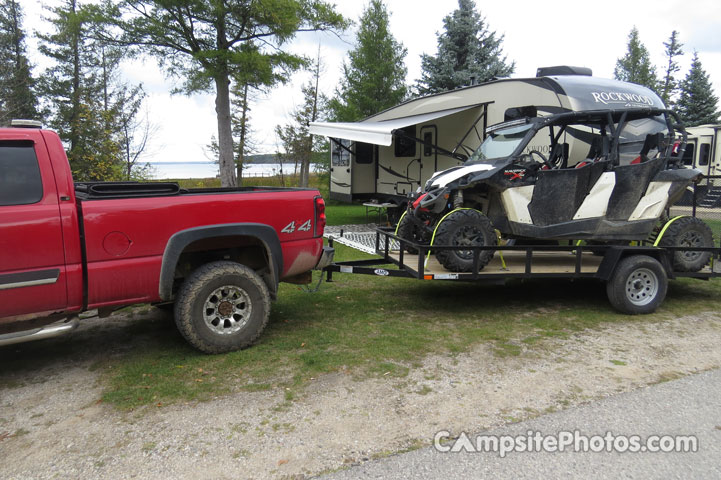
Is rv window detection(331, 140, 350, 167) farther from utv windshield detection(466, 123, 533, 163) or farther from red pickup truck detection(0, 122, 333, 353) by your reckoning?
red pickup truck detection(0, 122, 333, 353)

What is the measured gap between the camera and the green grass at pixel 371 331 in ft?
13.3

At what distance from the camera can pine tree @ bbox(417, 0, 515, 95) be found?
69.7 ft

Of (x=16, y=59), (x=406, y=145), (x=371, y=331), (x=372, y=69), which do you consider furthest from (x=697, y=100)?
(x=16, y=59)

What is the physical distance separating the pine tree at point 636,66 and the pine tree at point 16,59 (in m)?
34.9

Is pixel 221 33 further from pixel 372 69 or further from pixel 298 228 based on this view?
pixel 298 228

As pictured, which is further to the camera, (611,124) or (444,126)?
(444,126)

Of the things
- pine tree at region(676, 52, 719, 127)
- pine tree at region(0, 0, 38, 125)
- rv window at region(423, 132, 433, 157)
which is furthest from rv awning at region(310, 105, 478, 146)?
pine tree at region(676, 52, 719, 127)

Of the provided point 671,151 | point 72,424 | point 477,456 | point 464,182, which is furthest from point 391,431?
point 671,151

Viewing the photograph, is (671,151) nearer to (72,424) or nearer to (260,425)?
(260,425)

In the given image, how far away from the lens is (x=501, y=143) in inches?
257

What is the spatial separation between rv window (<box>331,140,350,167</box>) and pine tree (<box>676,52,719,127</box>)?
2198 cm

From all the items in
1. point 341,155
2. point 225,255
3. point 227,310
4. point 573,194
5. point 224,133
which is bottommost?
point 227,310

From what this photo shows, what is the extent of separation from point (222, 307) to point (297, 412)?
1.45 m

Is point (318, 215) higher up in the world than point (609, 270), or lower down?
higher up
